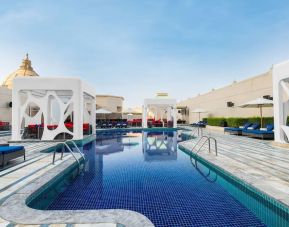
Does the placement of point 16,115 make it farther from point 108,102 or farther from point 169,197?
point 108,102

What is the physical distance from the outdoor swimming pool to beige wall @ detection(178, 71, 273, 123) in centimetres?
1218

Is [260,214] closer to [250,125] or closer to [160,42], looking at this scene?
[250,125]

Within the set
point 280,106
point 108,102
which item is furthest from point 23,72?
point 280,106

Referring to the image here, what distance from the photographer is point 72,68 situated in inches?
1039

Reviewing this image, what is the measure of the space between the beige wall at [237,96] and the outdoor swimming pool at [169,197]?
12184 mm

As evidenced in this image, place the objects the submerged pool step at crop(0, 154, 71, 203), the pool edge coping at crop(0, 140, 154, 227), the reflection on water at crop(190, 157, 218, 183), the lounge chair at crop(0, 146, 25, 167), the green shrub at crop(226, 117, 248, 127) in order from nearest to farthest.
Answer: the pool edge coping at crop(0, 140, 154, 227), the submerged pool step at crop(0, 154, 71, 203), the reflection on water at crop(190, 157, 218, 183), the lounge chair at crop(0, 146, 25, 167), the green shrub at crop(226, 117, 248, 127)

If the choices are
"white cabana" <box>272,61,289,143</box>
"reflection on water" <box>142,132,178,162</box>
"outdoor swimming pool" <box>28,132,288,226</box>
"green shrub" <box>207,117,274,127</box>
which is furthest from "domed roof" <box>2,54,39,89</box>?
"white cabana" <box>272,61,289,143</box>

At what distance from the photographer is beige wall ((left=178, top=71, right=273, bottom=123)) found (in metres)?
15.8

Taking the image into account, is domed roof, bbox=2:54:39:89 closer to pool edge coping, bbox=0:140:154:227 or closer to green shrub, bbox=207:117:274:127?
green shrub, bbox=207:117:274:127

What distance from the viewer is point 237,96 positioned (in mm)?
20141

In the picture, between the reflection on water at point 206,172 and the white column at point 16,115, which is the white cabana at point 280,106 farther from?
the white column at point 16,115

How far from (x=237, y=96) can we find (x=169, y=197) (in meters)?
18.2

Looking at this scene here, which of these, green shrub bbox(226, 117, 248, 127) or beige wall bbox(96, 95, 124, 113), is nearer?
green shrub bbox(226, 117, 248, 127)

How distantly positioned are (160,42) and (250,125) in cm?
941
